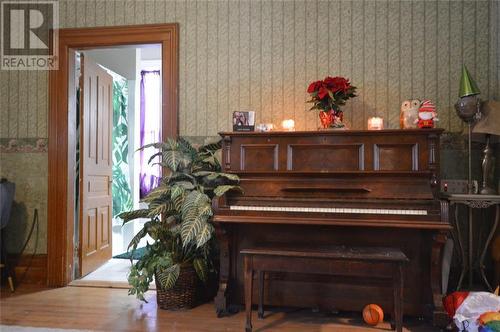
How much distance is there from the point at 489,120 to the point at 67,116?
138 inches

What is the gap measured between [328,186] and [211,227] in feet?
2.84

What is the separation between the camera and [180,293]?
8.30 ft

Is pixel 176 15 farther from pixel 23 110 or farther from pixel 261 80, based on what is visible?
pixel 23 110

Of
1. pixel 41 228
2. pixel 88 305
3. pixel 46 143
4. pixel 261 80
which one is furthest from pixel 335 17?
pixel 41 228

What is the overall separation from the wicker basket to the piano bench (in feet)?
2.08

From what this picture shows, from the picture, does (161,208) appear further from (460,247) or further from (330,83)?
(460,247)

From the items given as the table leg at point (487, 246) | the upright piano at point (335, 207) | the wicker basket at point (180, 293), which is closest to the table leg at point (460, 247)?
the table leg at point (487, 246)

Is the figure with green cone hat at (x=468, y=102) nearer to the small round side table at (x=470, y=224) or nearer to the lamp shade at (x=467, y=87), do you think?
the lamp shade at (x=467, y=87)

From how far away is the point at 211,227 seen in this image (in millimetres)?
2342

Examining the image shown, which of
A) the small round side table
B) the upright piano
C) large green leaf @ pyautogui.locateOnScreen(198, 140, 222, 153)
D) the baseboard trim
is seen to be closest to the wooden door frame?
the baseboard trim

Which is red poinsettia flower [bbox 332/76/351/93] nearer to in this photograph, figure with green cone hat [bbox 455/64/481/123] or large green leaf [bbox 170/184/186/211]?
figure with green cone hat [bbox 455/64/481/123]

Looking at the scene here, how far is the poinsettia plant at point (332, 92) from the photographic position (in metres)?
2.49

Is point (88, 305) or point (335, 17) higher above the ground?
point (335, 17)

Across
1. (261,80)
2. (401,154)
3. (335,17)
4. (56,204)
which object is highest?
(335,17)
